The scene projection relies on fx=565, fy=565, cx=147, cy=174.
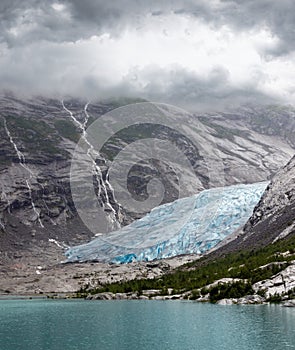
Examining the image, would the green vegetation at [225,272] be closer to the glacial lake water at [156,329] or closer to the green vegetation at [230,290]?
the green vegetation at [230,290]

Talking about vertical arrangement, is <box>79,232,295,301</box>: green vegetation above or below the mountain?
below

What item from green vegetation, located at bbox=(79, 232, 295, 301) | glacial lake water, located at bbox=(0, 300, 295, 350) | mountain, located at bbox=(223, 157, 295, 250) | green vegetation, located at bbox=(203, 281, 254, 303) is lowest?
glacial lake water, located at bbox=(0, 300, 295, 350)

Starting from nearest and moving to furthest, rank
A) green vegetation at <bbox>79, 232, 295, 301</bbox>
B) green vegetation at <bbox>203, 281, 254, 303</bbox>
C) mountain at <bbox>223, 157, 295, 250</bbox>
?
green vegetation at <bbox>203, 281, 254, 303</bbox> < green vegetation at <bbox>79, 232, 295, 301</bbox> < mountain at <bbox>223, 157, 295, 250</bbox>

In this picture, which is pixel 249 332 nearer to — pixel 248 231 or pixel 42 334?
pixel 42 334

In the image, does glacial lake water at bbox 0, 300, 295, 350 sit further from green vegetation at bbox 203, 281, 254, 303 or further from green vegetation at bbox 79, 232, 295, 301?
green vegetation at bbox 79, 232, 295, 301

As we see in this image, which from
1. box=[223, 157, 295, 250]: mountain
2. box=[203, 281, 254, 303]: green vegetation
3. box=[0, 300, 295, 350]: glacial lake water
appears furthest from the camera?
box=[223, 157, 295, 250]: mountain

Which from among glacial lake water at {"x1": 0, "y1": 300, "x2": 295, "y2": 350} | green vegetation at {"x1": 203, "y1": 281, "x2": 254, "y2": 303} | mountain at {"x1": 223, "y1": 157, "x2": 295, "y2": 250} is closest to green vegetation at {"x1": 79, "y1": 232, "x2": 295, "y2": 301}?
green vegetation at {"x1": 203, "y1": 281, "x2": 254, "y2": 303}
